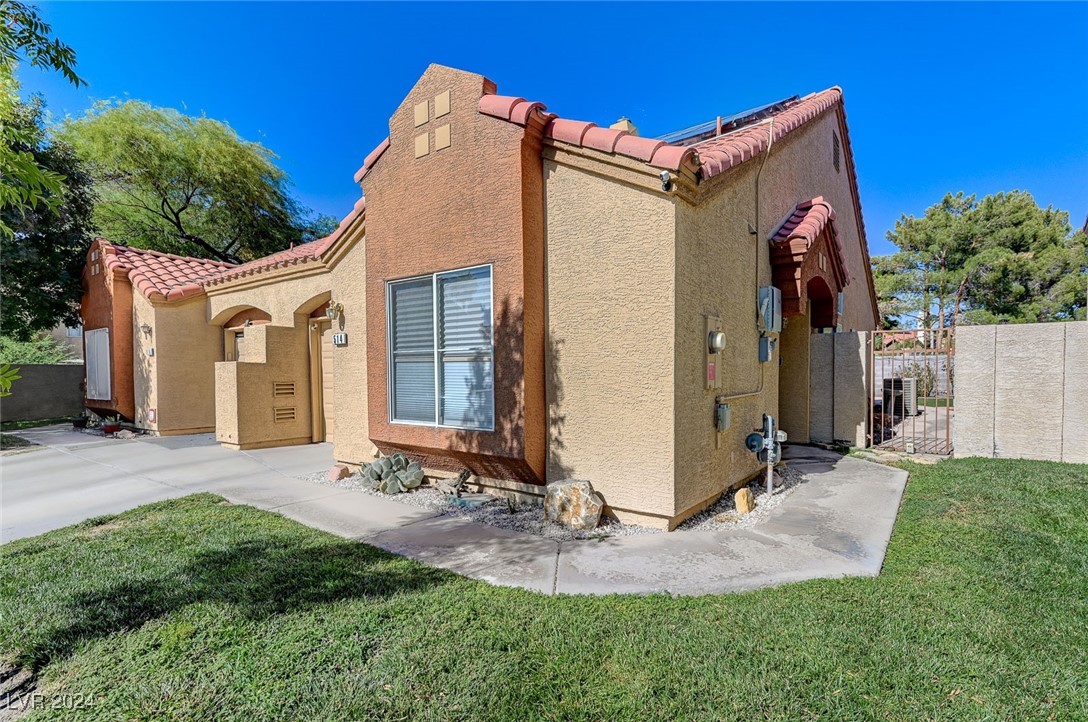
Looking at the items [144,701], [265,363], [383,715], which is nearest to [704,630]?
[383,715]

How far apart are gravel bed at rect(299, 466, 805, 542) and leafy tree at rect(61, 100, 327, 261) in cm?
1742

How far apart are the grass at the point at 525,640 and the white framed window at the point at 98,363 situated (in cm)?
1086

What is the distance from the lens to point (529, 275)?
19.1 feet

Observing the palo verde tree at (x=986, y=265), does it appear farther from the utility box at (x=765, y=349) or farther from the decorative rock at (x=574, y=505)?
the decorative rock at (x=574, y=505)

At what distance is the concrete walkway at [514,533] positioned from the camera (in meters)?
4.25

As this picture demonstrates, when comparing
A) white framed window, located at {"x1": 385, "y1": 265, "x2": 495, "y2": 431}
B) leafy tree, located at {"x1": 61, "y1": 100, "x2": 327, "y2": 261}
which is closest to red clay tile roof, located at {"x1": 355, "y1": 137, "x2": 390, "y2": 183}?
white framed window, located at {"x1": 385, "y1": 265, "x2": 495, "y2": 431}

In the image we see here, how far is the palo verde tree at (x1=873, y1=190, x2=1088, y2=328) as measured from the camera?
2380 centimetres

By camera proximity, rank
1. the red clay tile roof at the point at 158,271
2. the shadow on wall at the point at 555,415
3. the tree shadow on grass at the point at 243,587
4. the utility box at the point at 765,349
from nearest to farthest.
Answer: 1. the tree shadow on grass at the point at 243,587
2. the shadow on wall at the point at 555,415
3. the utility box at the point at 765,349
4. the red clay tile roof at the point at 158,271

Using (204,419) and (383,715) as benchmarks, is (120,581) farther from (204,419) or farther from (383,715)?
(204,419)

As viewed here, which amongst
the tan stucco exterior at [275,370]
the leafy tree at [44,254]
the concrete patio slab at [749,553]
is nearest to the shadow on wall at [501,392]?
the concrete patio slab at [749,553]

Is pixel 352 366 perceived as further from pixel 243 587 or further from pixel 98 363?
pixel 98 363

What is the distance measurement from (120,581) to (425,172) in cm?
553

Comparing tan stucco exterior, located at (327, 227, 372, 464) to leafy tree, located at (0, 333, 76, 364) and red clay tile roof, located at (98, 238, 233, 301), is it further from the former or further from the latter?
leafy tree, located at (0, 333, 76, 364)

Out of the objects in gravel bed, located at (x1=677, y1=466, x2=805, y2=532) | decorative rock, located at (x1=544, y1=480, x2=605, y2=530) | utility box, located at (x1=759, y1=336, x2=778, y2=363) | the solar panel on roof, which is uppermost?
the solar panel on roof
